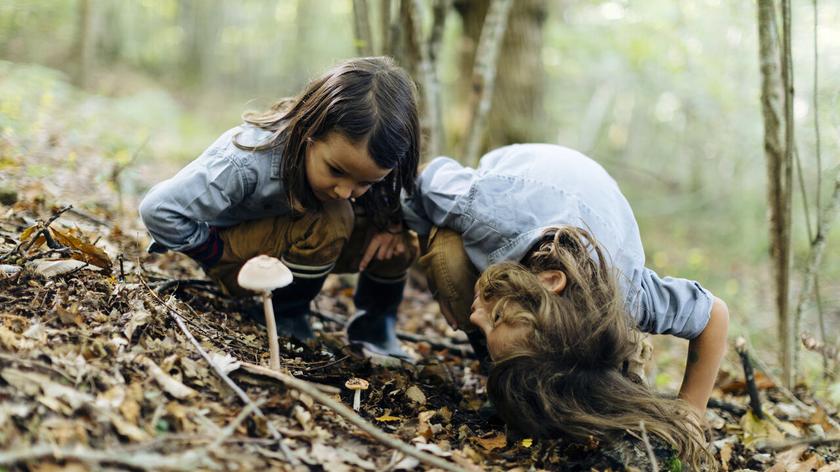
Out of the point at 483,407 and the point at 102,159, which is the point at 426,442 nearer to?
the point at 483,407

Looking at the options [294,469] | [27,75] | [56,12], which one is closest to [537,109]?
[294,469]

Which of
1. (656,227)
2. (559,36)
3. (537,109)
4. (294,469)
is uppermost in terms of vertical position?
(559,36)

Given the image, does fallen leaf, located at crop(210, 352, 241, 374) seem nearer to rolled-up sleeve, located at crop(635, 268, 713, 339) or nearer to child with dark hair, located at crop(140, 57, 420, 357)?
child with dark hair, located at crop(140, 57, 420, 357)

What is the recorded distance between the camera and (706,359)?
2852 millimetres

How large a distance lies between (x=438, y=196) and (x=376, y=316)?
894 millimetres

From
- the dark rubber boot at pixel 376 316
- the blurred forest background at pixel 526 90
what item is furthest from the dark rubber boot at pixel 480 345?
the blurred forest background at pixel 526 90

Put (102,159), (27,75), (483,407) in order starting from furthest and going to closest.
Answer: (27,75) < (102,159) < (483,407)

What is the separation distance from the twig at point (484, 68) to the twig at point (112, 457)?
140 inches

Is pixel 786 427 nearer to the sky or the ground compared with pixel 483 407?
nearer to the ground

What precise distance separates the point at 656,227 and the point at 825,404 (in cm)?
1165

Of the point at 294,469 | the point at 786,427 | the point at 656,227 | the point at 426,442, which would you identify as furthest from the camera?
the point at 656,227

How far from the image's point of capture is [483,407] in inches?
114

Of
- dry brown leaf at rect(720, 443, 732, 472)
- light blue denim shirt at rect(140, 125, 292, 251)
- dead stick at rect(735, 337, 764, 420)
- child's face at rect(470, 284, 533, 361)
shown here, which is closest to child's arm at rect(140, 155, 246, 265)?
light blue denim shirt at rect(140, 125, 292, 251)

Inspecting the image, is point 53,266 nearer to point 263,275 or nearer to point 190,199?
point 190,199
